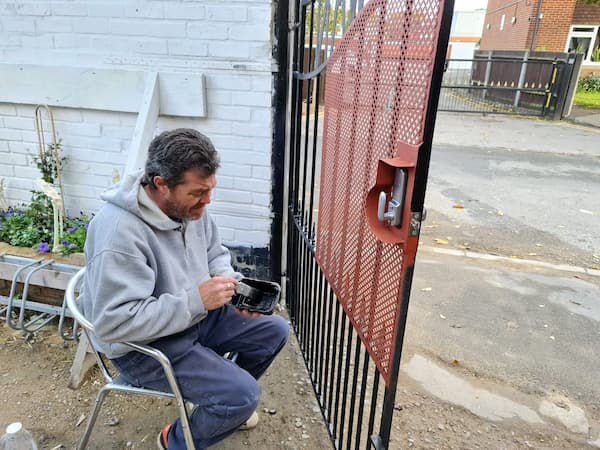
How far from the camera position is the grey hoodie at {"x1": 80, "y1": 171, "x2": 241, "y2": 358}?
1.41m

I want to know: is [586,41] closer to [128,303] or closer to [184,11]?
[184,11]

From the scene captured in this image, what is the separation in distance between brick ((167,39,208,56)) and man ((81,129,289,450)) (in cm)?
128

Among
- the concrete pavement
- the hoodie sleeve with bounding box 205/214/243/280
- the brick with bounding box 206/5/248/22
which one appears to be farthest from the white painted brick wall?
the concrete pavement

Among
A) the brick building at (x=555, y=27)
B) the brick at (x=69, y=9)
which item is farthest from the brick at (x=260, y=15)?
the brick building at (x=555, y=27)

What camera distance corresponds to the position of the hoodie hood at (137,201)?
1484 millimetres

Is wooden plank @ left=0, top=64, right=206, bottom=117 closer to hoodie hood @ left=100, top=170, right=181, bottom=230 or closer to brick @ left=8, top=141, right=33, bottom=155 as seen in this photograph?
brick @ left=8, top=141, right=33, bottom=155

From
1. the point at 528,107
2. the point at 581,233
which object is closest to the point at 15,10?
the point at 581,233

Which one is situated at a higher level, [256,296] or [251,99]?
[251,99]

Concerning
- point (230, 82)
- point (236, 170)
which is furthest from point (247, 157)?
point (230, 82)

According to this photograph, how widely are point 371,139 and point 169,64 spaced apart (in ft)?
5.96

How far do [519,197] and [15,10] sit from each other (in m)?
5.76

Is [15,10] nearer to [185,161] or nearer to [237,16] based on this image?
[237,16]

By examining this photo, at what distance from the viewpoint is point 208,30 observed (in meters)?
2.56

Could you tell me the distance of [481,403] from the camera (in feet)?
7.80
